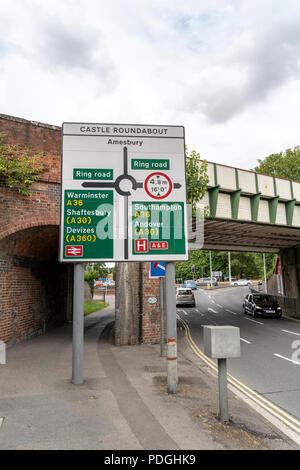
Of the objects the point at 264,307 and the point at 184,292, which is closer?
the point at 264,307

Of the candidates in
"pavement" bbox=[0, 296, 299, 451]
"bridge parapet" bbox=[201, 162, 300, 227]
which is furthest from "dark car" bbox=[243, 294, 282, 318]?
"pavement" bbox=[0, 296, 299, 451]

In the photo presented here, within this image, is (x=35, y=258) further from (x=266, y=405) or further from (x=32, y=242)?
(x=266, y=405)

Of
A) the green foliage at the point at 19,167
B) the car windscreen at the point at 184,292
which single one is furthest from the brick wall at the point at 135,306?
the car windscreen at the point at 184,292

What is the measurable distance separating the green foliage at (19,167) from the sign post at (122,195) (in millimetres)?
2803

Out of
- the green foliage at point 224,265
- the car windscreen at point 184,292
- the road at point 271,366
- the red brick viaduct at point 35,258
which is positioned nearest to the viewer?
the road at point 271,366

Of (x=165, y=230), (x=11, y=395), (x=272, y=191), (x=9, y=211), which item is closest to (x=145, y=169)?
(x=165, y=230)

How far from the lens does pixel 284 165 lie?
38812 millimetres

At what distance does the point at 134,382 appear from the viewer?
702 cm

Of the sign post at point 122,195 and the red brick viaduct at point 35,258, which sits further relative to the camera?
the red brick viaduct at point 35,258

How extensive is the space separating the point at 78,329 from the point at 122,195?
308 centimetres

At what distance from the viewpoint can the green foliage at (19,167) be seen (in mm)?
9508

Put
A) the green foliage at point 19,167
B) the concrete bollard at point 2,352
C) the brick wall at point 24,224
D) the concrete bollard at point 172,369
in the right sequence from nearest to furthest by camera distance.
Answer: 1. the concrete bollard at point 172,369
2. the concrete bollard at point 2,352
3. the green foliage at point 19,167
4. the brick wall at point 24,224

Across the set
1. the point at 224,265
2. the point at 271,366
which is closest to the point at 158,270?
the point at 271,366

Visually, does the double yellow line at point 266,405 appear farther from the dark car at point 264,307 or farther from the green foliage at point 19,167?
the dark car at point 264,307
